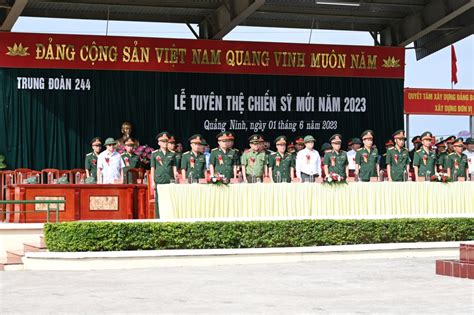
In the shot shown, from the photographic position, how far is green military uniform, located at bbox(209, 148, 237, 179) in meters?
17.6

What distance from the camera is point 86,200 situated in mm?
18344

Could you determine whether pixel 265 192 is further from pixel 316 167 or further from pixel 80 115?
pixel 80 115

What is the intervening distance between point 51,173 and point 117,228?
6261mm

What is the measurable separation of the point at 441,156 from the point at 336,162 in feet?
8.24

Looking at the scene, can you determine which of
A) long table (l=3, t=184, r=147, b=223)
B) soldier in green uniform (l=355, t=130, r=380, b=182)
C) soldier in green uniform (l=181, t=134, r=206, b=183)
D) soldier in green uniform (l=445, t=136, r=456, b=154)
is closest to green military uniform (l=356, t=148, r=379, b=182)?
soldier in green uniform (l=355, t=130, r=380, b=182)

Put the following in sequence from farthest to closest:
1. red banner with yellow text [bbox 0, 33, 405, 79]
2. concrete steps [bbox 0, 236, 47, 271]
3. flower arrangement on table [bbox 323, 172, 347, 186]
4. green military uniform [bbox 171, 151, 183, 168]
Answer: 1. red banner with yellow text [bbox 0, 33, 405, 79]
2. green military uniform [bbox 171, 151, 183, 168]
3. flower arrangement on table [bbox 323, 172, 347, 186]
4. concrete steps [bbox 0, 236, 47, 271]

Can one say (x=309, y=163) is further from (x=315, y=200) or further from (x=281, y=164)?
(x=315, y=200)

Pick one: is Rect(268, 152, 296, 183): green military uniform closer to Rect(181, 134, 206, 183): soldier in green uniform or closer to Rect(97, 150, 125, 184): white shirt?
Rect(181, 134, 206, 183): soldier in green uniform

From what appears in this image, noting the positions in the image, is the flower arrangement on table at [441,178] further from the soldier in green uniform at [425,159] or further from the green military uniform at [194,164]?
the green military uniform at [194,164]

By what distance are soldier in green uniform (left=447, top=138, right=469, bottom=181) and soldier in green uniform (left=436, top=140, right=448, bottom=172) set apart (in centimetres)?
13

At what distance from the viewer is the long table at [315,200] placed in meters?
16.2

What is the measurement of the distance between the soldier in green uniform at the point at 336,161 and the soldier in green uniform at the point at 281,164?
64cm

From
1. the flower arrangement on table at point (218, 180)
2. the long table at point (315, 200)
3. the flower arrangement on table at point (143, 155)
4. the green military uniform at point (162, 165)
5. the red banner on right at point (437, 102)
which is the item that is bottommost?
the long table at point (315, 200)

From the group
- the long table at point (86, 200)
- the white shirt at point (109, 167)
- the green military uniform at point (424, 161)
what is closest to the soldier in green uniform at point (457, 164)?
the green military uniform at point (424, 161)
